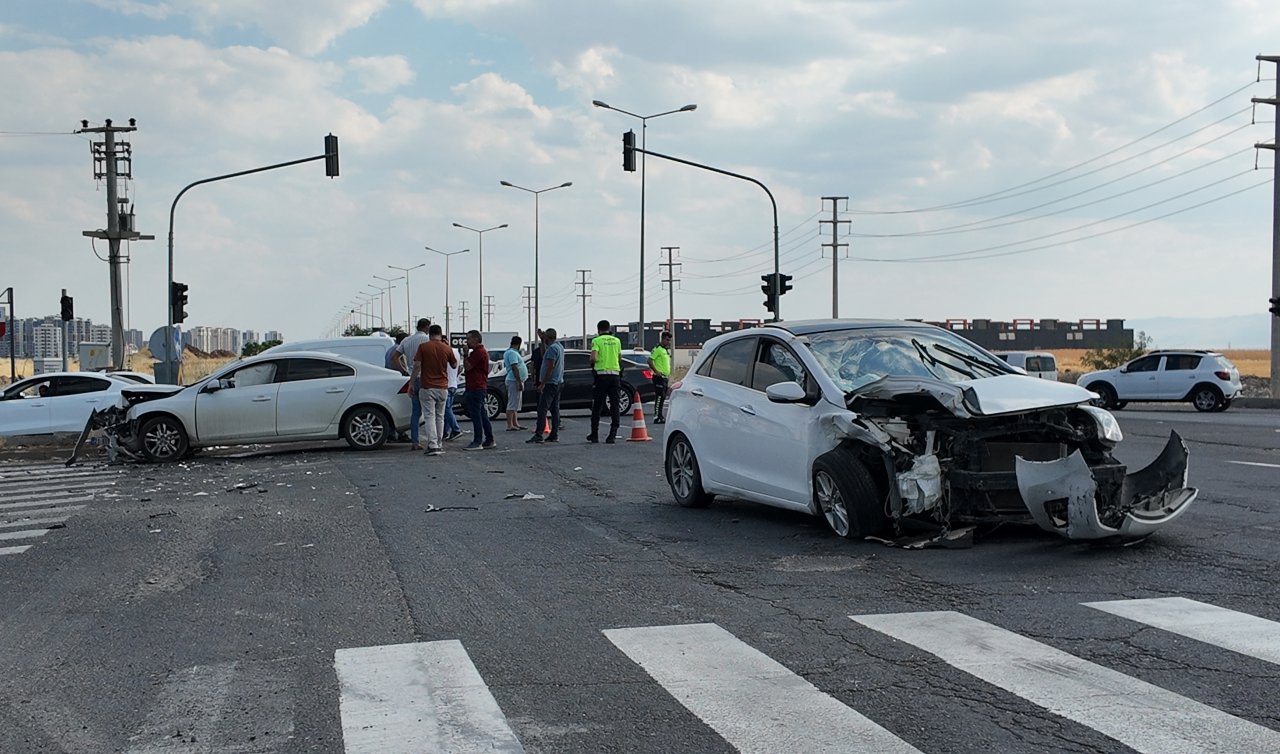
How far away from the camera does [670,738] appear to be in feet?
14.9

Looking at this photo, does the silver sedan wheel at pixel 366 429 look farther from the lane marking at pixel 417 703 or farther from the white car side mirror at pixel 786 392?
the lane marking at pixel 417 703

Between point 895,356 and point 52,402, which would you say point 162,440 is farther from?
point 895,356

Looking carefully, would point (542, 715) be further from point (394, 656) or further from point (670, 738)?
point (394, 656)

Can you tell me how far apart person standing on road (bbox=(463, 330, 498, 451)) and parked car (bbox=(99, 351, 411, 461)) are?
1015 millimetres

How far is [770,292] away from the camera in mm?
35188

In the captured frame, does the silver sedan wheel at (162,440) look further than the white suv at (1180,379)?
No

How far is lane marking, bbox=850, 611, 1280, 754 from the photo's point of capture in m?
4.41

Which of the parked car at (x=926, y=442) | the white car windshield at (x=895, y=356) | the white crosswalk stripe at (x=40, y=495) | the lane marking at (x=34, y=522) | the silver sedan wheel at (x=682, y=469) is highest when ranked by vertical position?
the white car windshield at (x=895, y=356)

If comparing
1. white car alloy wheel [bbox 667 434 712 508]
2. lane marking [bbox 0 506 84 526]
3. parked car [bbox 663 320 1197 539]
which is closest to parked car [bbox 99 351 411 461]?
lane marking [bbox 0 506 84 526]

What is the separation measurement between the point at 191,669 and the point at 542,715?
189 cm

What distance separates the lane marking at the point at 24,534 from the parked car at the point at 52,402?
12.0 m

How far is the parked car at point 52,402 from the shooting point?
883 inches

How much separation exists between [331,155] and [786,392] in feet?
79.2

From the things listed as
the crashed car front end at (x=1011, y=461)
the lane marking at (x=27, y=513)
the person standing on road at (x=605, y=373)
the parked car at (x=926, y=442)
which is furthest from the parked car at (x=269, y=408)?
the crashed car front end at (x=1011, y=461)
